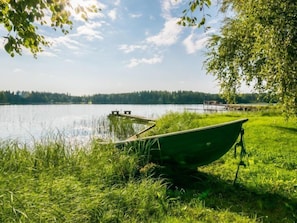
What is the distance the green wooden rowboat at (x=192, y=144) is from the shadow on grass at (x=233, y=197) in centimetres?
33

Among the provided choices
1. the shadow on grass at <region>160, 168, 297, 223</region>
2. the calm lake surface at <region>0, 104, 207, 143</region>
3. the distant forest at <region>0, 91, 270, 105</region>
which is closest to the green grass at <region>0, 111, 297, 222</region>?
the shadow on grass at <region>160, 168, 297, 223</region>

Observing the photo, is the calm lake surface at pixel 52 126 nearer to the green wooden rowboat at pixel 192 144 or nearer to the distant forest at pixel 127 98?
the green wooden rowboat at pixel 192 144

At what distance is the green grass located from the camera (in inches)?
134

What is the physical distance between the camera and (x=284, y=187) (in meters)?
5.07

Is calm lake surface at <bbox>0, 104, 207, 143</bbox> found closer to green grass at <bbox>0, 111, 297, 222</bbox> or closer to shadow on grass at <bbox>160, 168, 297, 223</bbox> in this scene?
green grass at <bbox>0, 111, 297, 222</bbox>

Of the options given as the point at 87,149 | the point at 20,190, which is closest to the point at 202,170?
the point at 87,149

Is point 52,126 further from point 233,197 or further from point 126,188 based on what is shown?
point 233,197

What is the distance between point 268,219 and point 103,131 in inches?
517

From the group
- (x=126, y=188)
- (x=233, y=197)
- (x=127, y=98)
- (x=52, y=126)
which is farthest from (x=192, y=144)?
(x=127, y=98)

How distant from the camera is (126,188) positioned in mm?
4348

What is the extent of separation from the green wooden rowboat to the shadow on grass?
33 cm

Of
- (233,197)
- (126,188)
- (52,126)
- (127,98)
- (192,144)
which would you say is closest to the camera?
(126,188)

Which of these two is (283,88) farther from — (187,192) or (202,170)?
(187,192)

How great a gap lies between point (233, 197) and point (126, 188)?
6.05 feet
